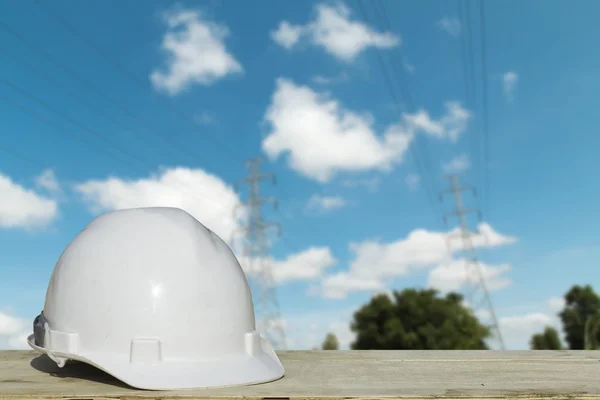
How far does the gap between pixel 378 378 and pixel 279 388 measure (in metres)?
0.98

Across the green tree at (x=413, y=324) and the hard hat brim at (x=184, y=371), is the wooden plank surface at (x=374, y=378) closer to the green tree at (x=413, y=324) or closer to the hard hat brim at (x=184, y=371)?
the hard hat brim at (x=184, y=371)

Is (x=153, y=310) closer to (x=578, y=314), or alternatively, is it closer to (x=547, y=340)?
(x=578, y=314)

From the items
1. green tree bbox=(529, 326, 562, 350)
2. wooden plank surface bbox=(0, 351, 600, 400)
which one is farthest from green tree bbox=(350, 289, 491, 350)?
green tree bbox=(529, 326, 562, 350)

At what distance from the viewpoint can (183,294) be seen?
406 cm

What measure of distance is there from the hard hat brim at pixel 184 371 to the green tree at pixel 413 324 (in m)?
22.2

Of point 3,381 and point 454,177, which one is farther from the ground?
point 454,177

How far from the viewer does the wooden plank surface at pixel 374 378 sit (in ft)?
10.7

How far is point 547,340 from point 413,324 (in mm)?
30263

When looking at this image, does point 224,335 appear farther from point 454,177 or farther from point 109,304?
point 454,177

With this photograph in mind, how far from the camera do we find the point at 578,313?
4128 cm

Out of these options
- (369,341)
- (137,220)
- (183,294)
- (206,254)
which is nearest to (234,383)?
(183,294)

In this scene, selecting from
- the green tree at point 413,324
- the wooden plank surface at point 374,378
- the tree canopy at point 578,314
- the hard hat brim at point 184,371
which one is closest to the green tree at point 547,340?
the tree canopy at point 578,314

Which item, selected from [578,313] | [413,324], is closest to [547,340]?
[578,313]

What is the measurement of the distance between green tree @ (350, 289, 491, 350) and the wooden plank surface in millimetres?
20019
